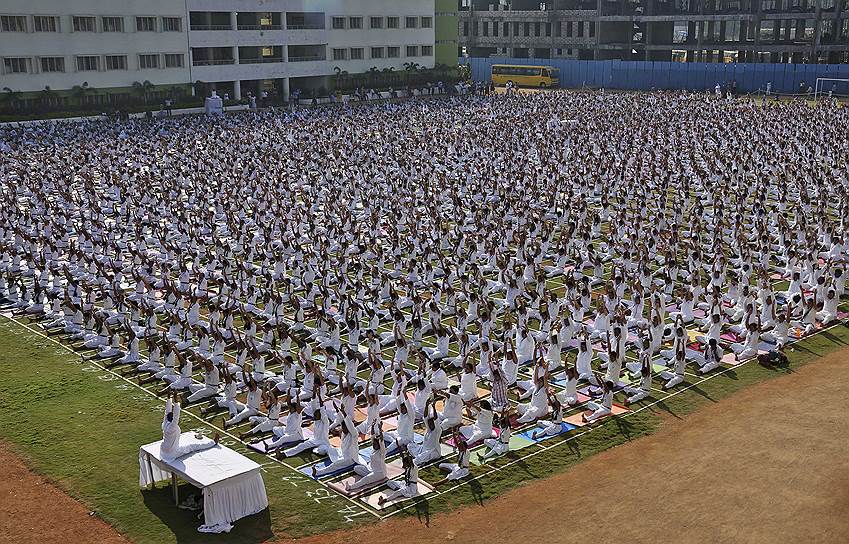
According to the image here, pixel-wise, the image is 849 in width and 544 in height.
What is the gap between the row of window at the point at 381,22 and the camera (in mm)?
78431

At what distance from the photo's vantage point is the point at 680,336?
→ 1964 cm

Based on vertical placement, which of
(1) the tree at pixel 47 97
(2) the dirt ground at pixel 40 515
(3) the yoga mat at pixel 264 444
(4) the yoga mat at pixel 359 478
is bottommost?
(2) the dirt ground at pixel 40 515

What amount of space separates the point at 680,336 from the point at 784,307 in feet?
16.7

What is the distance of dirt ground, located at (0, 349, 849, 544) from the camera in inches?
547

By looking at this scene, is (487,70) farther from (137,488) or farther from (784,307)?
(137,488)

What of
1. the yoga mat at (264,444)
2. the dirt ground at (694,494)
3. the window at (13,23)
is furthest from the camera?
the window at (13,23)

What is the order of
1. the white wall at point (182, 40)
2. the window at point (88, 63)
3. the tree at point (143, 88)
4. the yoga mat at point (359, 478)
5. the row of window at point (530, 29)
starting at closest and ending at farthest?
1. the yoga mat at point (359, 478)
2. the white wall at point (182, 40)
3. the window at point (88, 63)
4. the tree at point (143, 88)
5. the row of window at point (530, 29)

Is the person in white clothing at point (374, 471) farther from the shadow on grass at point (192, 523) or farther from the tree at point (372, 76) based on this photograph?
the tree at point (372, 76)

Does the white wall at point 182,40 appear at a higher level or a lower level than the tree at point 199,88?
higher

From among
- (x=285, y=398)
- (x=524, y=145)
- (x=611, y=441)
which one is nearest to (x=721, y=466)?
(x=611, y=441)

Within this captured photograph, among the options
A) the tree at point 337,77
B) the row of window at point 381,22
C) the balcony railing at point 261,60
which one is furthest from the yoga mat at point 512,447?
the row of window at point 381,22

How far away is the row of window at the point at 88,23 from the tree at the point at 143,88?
11.4 feet

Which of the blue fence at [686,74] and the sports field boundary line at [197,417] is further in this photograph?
the blue fence at [686,74]

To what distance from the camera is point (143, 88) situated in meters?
65.2
